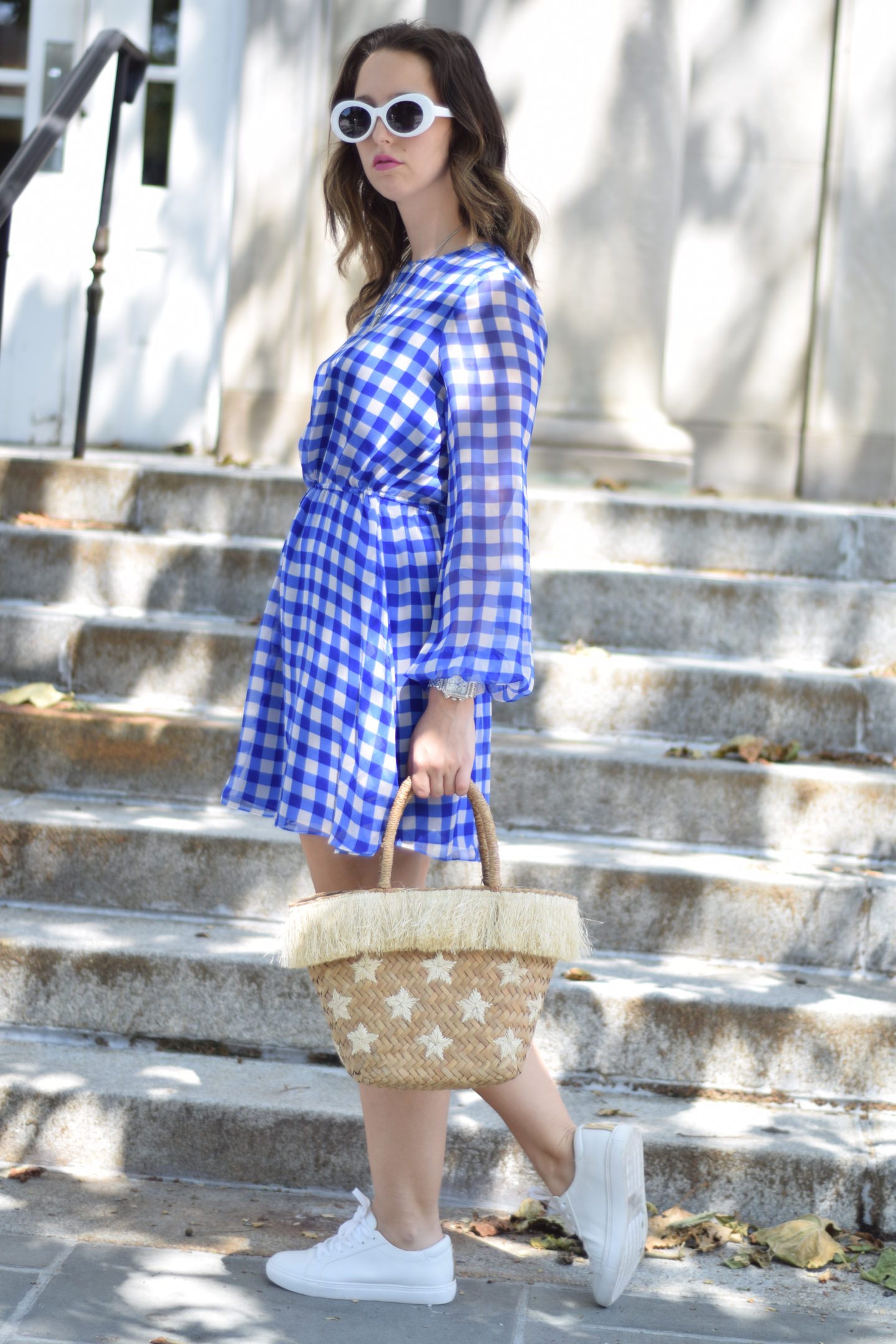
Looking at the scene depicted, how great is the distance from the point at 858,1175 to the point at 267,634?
1495mm

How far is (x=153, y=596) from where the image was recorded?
4395 mm

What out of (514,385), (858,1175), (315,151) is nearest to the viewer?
(514,385)

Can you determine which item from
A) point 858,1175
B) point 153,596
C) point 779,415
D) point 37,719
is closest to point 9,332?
point 153,596

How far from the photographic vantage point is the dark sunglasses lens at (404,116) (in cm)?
209

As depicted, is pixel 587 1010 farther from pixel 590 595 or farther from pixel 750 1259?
pixel 590 595

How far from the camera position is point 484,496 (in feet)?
6.55

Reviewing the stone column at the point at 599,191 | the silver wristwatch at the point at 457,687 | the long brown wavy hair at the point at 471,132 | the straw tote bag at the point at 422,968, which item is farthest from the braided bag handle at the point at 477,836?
the stone column at the point at 599,191

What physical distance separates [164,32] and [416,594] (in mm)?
4801

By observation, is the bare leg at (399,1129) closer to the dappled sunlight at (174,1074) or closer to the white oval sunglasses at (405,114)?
the dappled sunlight at (174,1074)

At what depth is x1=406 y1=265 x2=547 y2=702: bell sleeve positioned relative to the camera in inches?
78.3

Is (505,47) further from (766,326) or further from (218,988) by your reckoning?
(218,988)

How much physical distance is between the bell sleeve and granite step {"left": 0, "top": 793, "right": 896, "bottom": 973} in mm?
1339

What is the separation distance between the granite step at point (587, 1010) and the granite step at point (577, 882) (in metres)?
0.11

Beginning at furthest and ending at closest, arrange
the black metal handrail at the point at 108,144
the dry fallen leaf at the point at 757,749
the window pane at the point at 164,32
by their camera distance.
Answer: the window pane at the point at 164,32 < the black metal handrail at the point at 108,144 < the dry fallen leaf at the point at 757,749
